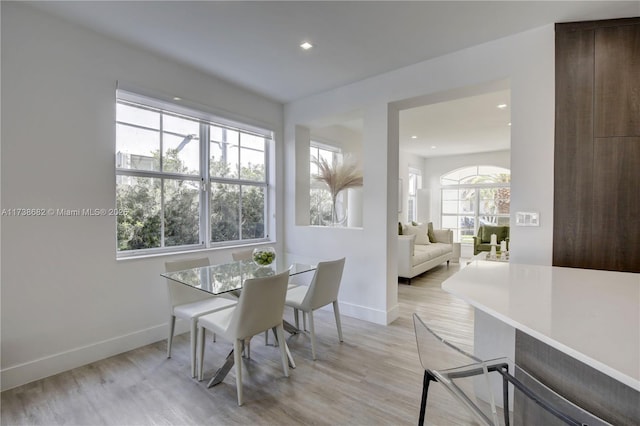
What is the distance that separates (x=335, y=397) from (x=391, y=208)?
6.37 feet

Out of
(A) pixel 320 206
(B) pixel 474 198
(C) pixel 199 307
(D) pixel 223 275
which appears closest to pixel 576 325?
(D) pixel 223 275

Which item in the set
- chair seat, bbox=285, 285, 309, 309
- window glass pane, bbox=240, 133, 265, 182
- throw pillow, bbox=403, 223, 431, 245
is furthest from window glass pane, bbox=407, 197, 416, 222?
chair seat, bbox=285, 285, 309, 309

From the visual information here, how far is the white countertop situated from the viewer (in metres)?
0.79

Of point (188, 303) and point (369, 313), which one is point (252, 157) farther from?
point (369, 313)

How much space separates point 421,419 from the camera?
130cm

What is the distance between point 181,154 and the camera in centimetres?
324

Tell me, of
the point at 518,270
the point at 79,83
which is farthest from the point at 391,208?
the point at 79,83

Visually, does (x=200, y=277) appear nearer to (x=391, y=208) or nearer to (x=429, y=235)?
(x=391, y=208)

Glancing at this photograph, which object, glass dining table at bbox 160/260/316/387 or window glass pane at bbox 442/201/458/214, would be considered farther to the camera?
window glass pane at bbox 442/201/458/214

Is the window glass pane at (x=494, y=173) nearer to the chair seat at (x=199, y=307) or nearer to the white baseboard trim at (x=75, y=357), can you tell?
the chair seat at (x=199, y=307)

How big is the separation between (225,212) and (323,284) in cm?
170

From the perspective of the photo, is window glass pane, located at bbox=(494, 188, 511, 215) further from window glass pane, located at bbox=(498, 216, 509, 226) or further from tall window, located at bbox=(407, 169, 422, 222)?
tall window, located at bbox=(407, 169, 422, 222)

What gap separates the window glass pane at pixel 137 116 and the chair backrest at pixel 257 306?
208 centimetres

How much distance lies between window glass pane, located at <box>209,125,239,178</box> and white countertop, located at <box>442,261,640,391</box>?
9.36 ft
